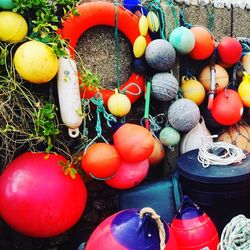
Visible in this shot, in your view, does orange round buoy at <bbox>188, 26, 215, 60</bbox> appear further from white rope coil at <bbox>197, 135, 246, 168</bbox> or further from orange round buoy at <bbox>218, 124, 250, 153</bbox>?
white rope coil at <bbox>197, 135, 246, 168</bbox>

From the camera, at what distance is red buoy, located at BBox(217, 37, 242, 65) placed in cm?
368

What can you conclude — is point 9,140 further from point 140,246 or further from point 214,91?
point 214,91

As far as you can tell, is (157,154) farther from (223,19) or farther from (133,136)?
Answer: (223,19)

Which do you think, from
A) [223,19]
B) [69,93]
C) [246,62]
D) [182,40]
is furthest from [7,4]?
[223,19]

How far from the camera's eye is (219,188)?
2.94 metres

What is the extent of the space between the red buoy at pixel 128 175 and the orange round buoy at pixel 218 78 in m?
1.11

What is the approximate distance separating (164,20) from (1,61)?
1559mm

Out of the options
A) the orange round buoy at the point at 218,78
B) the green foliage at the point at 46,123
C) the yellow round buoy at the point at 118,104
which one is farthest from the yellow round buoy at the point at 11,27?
the orange round buoy at the point at 218,78

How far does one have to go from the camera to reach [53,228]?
2738 millimetres

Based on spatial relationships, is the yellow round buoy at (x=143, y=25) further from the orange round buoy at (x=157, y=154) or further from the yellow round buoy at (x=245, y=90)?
the yellow round buoy at (x=245, y=90)

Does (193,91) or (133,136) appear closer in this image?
(133,136)

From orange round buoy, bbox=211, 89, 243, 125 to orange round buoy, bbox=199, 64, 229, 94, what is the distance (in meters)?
0.08

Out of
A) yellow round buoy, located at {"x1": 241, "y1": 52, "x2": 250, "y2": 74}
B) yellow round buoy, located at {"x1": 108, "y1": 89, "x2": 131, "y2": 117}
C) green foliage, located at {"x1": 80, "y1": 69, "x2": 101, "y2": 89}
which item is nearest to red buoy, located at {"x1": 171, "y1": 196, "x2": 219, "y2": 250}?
yellow round buoy, located at {"x1": 108, "y1": 89, "x2": 131, "y2": 117}

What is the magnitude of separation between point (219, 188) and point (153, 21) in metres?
1.53
